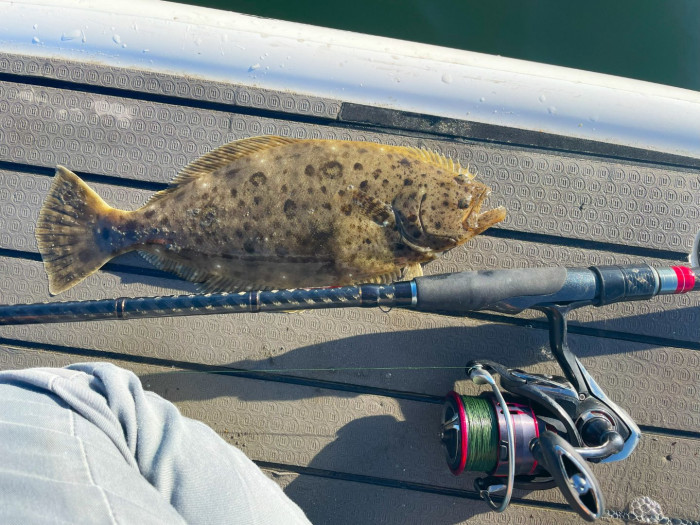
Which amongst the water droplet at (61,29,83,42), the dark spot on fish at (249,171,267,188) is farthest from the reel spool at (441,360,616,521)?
the water droplet at (61,29,83,42)

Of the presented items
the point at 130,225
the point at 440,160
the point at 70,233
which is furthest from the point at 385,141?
the point at 70,233

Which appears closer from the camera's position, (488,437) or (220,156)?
(488,437)

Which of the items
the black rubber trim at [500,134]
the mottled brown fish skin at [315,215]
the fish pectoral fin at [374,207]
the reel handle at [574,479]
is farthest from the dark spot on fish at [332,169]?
the reel handle at [574,479]

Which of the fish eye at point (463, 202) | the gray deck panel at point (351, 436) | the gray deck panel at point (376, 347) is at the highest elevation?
the fish eye at point (463, 202)

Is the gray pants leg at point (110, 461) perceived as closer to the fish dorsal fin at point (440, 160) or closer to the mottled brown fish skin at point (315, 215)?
the mottled brown fish skin at point (315, 215)

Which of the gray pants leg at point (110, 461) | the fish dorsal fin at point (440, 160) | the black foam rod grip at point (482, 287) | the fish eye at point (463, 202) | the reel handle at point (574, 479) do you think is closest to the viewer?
the gray pants leg at point (110, 461)

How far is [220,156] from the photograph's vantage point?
2727 millimetres

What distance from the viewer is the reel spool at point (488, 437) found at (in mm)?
2277

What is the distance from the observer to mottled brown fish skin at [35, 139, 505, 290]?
8.40 ft

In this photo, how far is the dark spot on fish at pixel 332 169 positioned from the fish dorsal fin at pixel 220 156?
1.06 feet

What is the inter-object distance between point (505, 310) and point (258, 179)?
5.11 ft

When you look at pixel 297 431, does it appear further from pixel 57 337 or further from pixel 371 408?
pixel 57 337

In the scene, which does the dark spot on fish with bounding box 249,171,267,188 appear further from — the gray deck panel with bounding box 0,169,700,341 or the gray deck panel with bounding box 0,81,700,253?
the gray deck panel with bounding box 0,169,700,341

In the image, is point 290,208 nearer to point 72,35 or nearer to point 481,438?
point 481,438
